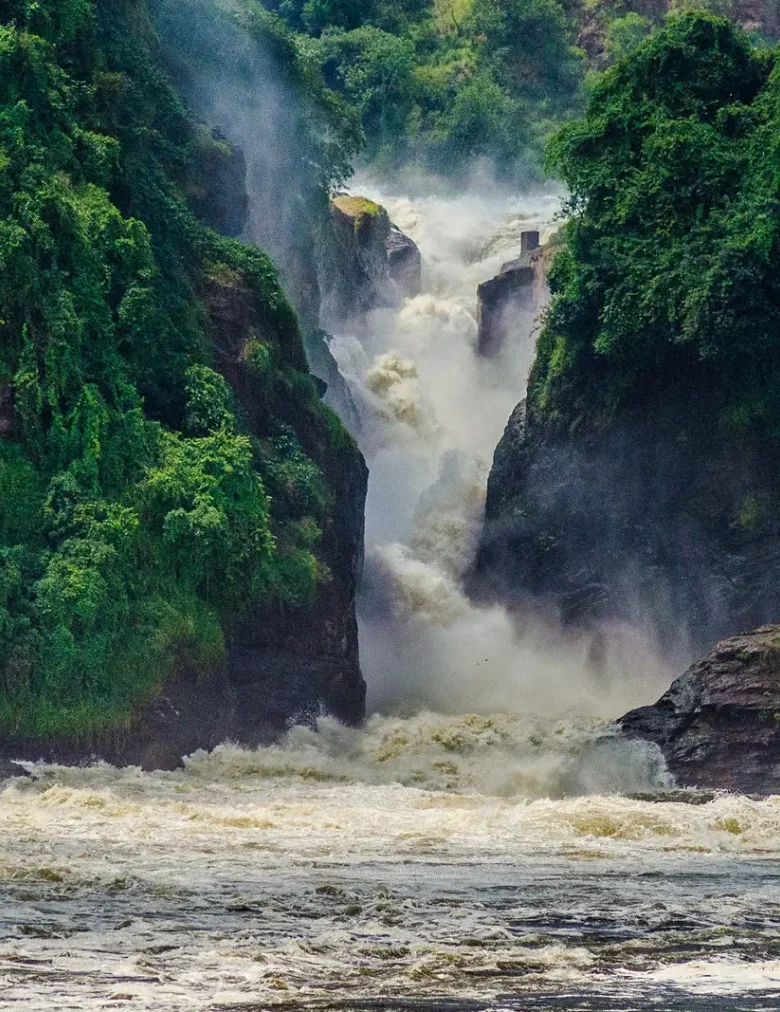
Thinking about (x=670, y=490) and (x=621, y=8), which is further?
(x=621, y=8)

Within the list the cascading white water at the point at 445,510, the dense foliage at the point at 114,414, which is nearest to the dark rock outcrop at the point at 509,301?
the cascading white water at the point at 445,510

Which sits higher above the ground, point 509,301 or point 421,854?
point 509,301

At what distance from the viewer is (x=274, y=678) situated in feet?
104

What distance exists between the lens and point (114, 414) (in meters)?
30.2

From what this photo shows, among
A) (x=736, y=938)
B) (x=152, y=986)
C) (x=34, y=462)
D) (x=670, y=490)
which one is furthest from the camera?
(x=670, y=490)

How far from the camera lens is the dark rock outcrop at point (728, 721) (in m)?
28.2

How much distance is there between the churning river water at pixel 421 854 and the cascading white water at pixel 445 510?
78mm

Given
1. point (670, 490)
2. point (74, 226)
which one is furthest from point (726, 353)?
point (74, 226)

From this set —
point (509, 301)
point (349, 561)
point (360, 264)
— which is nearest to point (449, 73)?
point (360, 264)

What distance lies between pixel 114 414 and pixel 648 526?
42.3 ft

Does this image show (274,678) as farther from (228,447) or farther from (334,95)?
(334,95)

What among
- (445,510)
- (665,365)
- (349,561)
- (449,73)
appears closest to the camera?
(349,561)

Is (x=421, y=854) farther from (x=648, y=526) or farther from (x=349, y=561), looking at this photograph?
(x=648, y=526)

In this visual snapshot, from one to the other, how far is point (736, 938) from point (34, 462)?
16.8 metres
